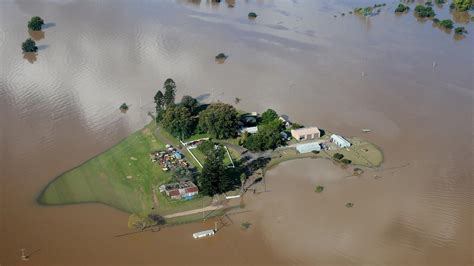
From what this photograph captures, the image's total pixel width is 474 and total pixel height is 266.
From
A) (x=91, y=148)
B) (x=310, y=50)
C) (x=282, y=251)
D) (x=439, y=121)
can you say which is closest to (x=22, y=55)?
(x=91, y=148)

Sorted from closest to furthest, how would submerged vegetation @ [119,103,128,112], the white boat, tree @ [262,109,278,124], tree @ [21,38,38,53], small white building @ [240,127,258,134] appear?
1. the white boat
2. small white building @ [240,127,258,134]
3. tree @ [262,109,278,124]
4. submerged vegetation @ [119,103,128,112]
5. tree @ [21,38,38,53]

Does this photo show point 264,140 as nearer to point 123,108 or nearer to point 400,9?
point 123,108

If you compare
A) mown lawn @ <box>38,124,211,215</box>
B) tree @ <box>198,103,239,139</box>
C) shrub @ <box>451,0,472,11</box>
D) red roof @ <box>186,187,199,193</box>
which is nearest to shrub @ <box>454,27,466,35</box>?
shrub @ <box>451,0,472,11</box>

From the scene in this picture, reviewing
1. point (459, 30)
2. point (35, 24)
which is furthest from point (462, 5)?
point (35, 24)

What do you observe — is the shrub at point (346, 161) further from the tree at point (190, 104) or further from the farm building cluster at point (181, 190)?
the tree at point (190, 104)

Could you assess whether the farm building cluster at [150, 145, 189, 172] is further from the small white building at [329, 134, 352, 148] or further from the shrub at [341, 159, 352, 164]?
the small white building at [329, 134, 352, 148]

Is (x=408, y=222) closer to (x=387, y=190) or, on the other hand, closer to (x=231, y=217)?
(x=387, y=190)
